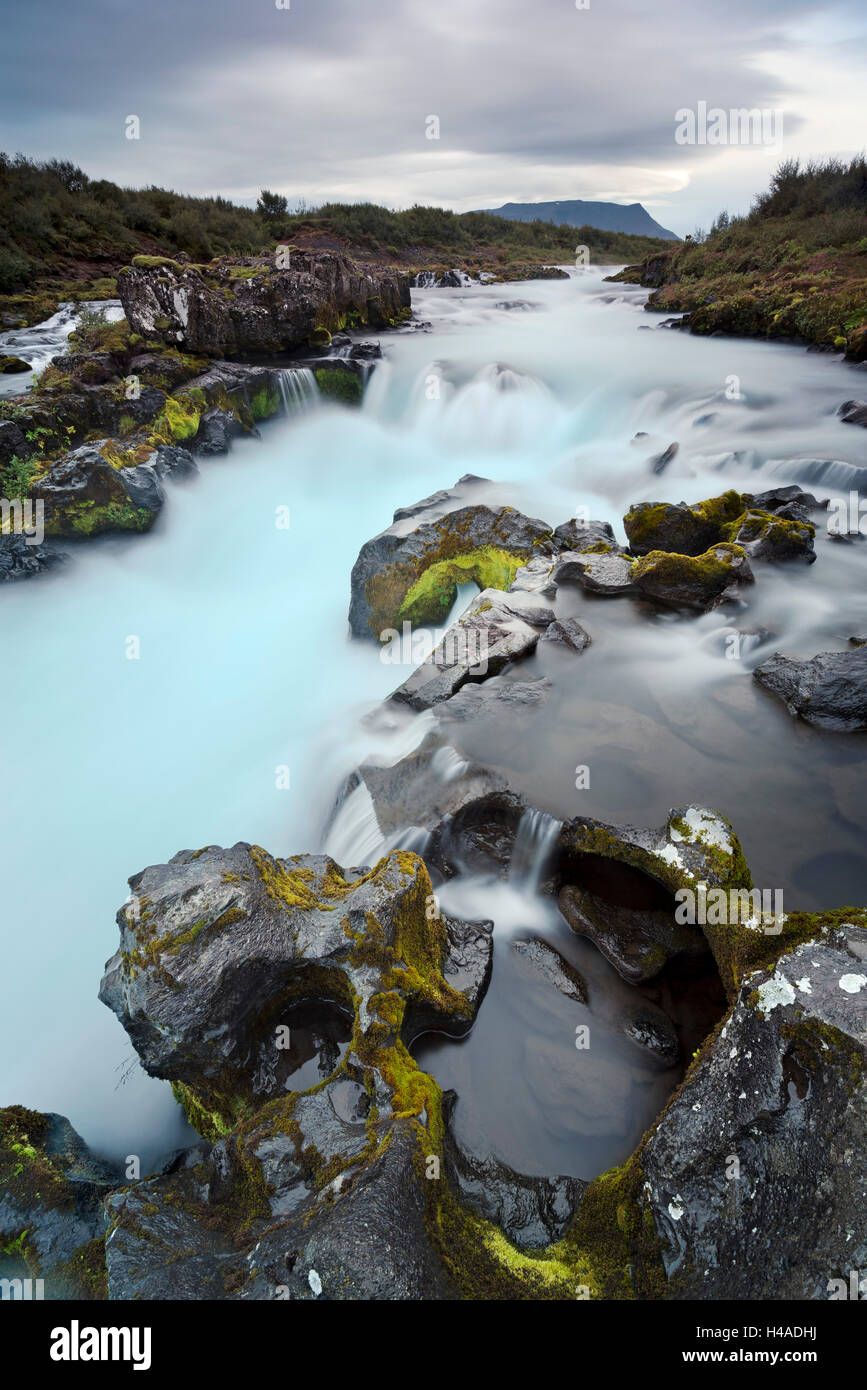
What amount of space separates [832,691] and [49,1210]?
834 cm

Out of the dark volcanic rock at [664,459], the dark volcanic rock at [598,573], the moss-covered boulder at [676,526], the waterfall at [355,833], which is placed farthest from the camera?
the dark volcanic rock at [664,459]

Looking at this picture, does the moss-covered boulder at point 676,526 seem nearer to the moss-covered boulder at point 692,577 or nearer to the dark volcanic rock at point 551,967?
the moss-covered boulder at point 692,577

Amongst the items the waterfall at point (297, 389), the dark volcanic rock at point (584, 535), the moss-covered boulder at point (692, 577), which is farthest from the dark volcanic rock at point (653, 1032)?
the waterfall at point (297, 389)

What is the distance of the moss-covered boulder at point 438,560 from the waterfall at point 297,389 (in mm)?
10000

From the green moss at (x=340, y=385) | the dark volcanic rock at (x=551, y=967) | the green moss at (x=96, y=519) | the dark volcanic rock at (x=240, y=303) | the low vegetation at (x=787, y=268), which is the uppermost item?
the low vegetation at (x=787, y=268)

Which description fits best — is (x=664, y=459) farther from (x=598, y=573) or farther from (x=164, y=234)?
(x=164, y=234)

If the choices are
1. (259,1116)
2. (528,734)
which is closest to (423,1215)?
(259,1116)

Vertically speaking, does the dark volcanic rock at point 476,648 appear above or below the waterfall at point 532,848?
above

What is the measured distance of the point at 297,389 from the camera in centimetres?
1894

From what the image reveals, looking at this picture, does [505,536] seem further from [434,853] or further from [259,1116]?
[259,1116]

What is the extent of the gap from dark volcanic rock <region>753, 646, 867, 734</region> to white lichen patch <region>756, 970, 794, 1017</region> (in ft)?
14.7

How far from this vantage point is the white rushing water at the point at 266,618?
7.24m

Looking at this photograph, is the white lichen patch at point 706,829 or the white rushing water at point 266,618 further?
the white rushing water at point 266,618

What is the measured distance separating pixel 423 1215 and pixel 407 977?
1.30 meters
